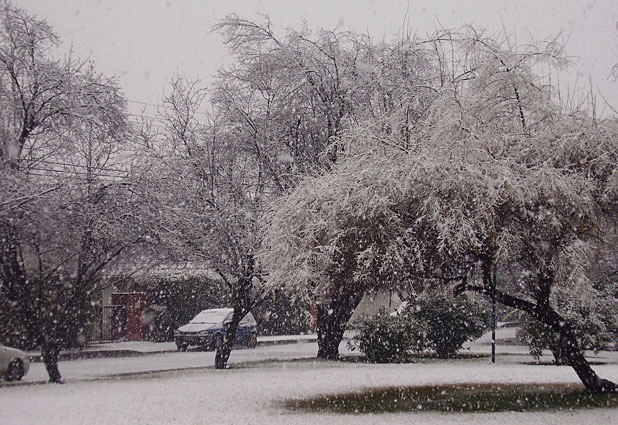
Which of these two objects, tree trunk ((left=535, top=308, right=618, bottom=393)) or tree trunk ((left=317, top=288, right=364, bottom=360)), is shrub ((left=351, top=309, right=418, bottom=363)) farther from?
tree trunk ((left=535, top=308, right=618, bottom=393))

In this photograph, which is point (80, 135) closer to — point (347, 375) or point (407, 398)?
point (347, 375)

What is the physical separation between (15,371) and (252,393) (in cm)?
664

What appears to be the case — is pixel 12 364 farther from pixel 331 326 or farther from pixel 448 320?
pixel 448 320

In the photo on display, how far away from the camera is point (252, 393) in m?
12.7

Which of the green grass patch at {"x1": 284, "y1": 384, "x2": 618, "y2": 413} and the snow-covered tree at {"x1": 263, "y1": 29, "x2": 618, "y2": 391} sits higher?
the snow-covered tree at {"x1": 263, "y1": 29, "x2": 618, "y2": 391}

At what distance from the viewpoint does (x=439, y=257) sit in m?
11.2

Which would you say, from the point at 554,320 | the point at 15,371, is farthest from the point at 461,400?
the point at 15,371

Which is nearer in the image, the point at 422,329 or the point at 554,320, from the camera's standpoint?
the point at 554,320

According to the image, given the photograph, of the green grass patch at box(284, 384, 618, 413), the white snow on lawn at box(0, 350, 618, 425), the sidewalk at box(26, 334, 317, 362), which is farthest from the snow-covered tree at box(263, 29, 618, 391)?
the sidewalk at box(26, 334, 317, 362)

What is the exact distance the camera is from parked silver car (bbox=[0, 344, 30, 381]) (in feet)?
51.4

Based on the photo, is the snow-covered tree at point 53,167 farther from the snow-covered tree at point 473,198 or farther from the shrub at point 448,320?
the shrub at point 448,320

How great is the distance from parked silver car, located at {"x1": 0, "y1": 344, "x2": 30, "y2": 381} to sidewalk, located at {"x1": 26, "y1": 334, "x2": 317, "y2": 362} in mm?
5481

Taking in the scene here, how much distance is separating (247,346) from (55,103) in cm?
1456

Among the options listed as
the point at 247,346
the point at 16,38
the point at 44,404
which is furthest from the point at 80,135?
the point at 247,346
